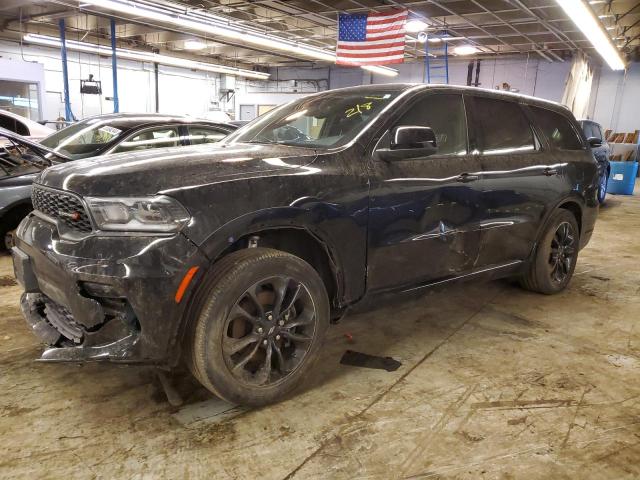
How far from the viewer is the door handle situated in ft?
10.0

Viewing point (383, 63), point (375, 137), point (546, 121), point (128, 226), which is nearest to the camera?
point (128, 226)

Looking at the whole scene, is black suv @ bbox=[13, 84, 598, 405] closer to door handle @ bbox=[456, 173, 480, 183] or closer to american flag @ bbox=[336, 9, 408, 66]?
door handle @ bbox=[456, 173, 480, 183]

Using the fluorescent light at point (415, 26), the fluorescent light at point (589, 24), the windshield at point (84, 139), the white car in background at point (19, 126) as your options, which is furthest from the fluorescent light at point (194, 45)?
the windshield at point (84, 139)

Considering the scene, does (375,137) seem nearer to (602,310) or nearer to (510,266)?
(510,266)

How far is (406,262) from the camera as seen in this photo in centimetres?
284

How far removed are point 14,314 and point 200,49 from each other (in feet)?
59.7

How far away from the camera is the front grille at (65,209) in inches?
83.7

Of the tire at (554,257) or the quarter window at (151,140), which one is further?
the quarter window at (151,140)

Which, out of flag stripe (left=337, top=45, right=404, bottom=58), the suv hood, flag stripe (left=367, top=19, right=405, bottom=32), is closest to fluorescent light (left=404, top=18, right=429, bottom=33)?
flag stripe (left=367, top=19, right=405, bottom=32)

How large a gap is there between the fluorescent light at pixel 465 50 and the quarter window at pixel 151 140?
14.4 metres

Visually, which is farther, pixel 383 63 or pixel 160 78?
pixel 160 78

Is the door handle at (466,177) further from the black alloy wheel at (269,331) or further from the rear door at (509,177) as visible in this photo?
the black alloy wheel at (269,331)

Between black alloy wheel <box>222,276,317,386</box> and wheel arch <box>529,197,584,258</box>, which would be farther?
wheel arch <box>529,197,584,258</box>

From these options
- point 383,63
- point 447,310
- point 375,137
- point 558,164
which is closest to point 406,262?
point 375,137
